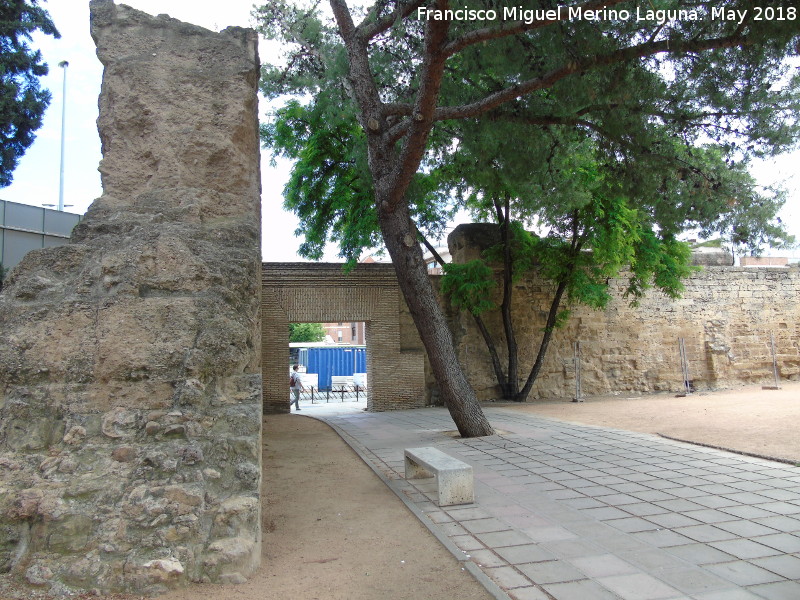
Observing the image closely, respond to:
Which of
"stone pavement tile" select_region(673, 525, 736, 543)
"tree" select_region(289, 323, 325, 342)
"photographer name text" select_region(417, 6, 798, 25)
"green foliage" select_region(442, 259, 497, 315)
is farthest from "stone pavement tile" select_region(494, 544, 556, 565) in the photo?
"tree" select_region(289, 323, 325, 342)

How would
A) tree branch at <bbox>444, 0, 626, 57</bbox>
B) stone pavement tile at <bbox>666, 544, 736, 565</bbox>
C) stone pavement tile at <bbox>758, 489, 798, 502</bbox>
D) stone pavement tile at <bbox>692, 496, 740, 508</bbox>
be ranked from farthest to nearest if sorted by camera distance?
tree branch at <bbox>444, 0, 626, 57</bbox>
stone pavement tile at <bbox>758, 489, 798, 502</bbox>
stone pavement tile at <bbox>692, 496, 740, 508</bbox>
stone pavement tile at <bbox>666, 544, 736, 565</bbox>

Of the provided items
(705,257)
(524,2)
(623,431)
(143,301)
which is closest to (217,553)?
(143,301)

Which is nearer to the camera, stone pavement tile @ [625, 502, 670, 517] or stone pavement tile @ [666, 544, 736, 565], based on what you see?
stone pavement tile @ [666, 544, 736, 565]

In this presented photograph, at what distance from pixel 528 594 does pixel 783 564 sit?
1445 millimetres

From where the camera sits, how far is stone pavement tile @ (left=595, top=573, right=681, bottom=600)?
2779 mm

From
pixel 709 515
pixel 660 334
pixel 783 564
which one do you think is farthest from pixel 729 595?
pixel 660 334

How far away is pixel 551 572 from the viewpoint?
3.12m

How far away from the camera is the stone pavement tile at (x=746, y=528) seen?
12.0ft

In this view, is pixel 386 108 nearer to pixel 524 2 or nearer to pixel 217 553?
pixel 524 2

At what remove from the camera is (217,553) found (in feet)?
9.24

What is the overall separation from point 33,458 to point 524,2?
5067 mm

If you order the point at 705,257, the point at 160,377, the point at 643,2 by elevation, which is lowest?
the point at 160,377

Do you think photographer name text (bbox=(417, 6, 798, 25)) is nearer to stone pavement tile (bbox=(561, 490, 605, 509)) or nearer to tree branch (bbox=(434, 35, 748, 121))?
tree branch (bbox=(434, 35, 748, 121))

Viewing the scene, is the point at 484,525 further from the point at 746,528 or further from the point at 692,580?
the point at 746,528
